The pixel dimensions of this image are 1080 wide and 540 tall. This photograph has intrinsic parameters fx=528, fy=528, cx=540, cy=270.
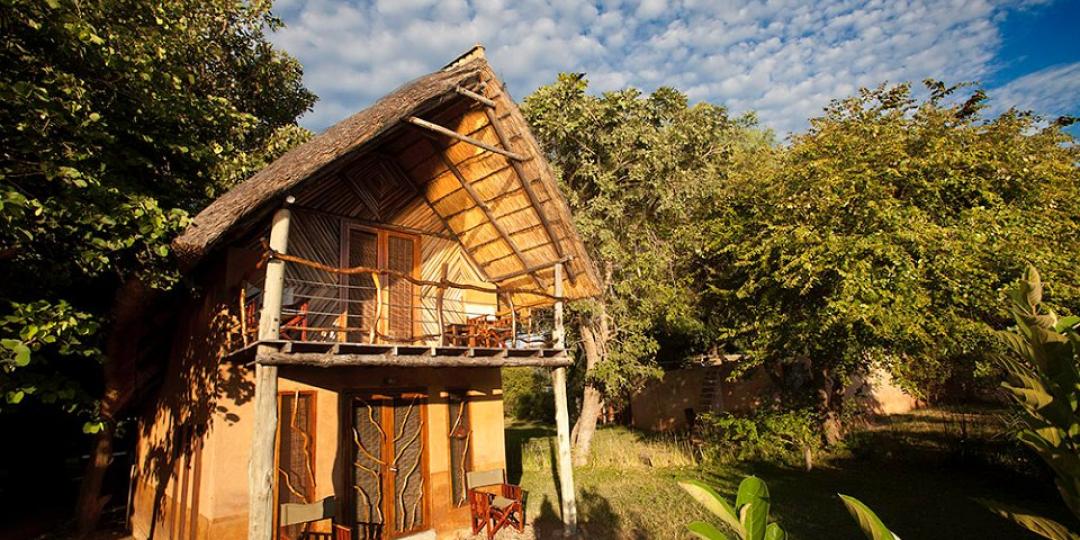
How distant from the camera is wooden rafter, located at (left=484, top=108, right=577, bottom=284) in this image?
8859 mm

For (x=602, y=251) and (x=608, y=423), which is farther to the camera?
(x=608, y=423)

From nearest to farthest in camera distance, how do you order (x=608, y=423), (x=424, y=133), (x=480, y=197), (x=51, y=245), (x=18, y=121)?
1. (x=18, y=121)
2. (x=51, y=245)
3. (x=424, y=133)
4. (x=480, y=197)
5. (x=608, y=423)

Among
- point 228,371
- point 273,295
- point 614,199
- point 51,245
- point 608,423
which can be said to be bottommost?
point 608,423

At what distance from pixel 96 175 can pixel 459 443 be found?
6.81m

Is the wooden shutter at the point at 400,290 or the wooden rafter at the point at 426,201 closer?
the wooden shutter at the point at 400,290

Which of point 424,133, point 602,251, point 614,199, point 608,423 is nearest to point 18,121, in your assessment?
point 424,133

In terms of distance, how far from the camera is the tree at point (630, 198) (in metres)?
15.5

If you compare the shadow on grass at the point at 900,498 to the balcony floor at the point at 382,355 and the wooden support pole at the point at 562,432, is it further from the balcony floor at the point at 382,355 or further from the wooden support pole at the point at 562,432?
the balcony floor at the point at 382,355

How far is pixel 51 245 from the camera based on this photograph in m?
7.20

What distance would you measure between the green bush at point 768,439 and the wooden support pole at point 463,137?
9724 millimetres

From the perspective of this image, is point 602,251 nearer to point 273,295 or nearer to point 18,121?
point 273,295

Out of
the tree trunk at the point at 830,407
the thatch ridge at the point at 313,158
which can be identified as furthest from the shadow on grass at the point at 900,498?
the thatch ridge at the point at 313,158

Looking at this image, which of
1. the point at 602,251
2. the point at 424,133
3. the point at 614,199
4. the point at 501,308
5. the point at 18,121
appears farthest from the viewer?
the point at 614,199

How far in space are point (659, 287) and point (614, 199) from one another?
122 inches
